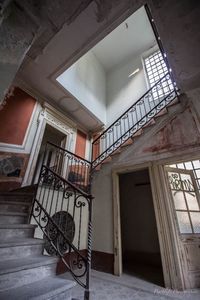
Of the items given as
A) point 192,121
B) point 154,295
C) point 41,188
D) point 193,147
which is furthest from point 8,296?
point 192,121

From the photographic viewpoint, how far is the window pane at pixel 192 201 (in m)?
2.92

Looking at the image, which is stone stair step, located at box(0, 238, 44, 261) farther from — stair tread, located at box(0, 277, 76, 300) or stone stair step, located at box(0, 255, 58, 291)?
stair tread, located at box(0, 277, 76, 300)

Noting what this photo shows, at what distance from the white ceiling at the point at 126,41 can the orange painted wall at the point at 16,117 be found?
5047mm

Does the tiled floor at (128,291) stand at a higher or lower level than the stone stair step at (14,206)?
lower

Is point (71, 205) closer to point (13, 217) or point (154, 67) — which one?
point (13, 217)

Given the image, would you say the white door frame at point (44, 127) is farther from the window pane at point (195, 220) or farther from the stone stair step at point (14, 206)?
the window pane at point (195, 220)

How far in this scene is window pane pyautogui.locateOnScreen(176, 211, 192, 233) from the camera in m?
2.68

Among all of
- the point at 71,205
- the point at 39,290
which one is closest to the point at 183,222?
the point at 71,205

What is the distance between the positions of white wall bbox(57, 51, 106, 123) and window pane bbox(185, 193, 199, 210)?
4.12 meters

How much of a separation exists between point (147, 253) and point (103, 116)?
504cm

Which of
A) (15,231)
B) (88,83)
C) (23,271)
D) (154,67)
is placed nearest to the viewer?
(23,271)

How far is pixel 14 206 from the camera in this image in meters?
2.38

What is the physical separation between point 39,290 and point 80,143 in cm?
472

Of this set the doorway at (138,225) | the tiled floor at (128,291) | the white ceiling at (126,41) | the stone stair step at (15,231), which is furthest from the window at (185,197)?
the white ceiling at (126,41)
